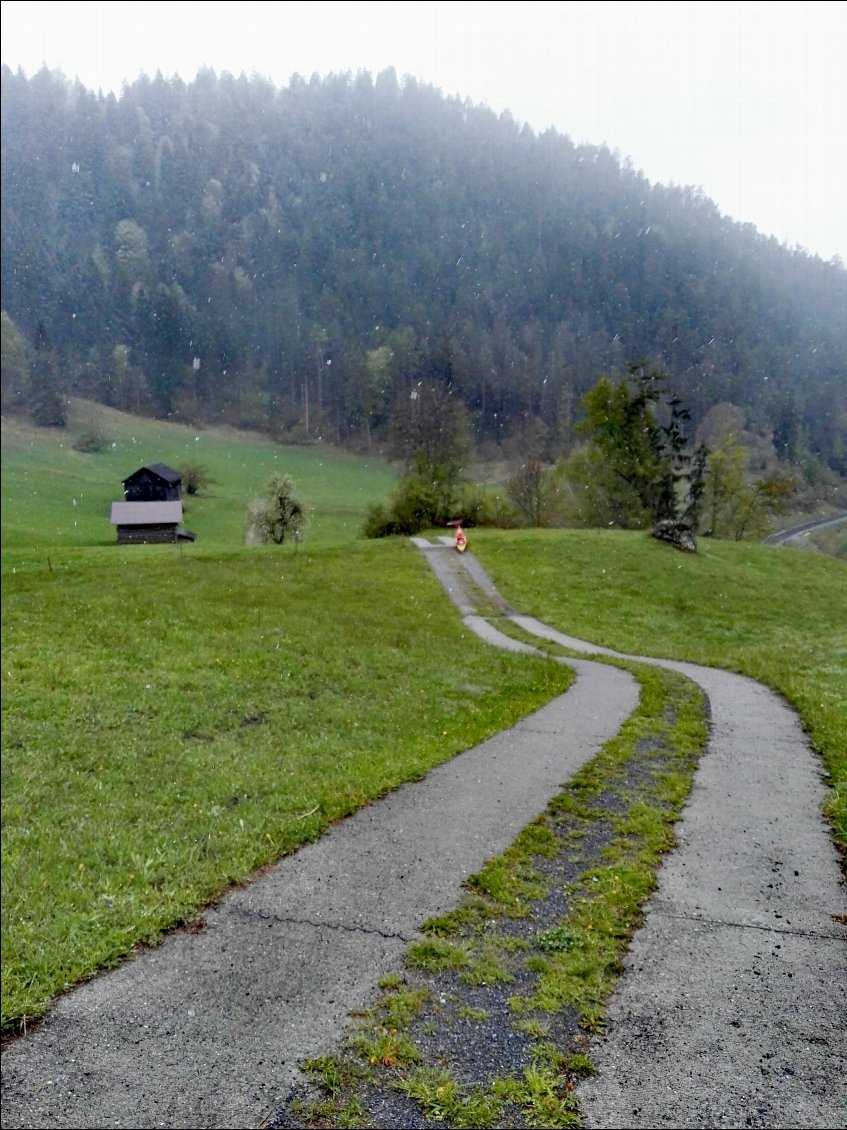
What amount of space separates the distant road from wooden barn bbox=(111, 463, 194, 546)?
9.68 meters

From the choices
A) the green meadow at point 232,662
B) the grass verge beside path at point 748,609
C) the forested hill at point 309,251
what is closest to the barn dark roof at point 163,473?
the green meadow at point 232,662

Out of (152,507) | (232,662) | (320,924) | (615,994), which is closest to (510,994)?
(615,994)

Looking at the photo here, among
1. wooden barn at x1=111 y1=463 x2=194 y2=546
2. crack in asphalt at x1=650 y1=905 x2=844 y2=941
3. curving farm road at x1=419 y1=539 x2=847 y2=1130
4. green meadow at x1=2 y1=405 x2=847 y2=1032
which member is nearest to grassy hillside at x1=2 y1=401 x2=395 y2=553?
green meadow at x1=2 y1=405 x2=847 y2=1032

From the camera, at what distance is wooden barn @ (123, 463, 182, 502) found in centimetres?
1114

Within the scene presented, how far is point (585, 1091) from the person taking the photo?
3539 mm

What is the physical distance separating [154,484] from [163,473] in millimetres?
240

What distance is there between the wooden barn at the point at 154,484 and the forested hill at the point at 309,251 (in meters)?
1.57

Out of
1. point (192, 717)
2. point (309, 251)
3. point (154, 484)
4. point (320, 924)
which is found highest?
point (309, 251)

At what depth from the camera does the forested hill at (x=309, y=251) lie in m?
8.66

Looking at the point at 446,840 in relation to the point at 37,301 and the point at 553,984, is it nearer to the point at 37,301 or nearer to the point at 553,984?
the point at 553,984

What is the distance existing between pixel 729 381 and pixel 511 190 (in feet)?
33.1

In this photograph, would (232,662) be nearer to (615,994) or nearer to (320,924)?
(320,924)

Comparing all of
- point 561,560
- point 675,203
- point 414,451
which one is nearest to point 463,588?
point 414,451

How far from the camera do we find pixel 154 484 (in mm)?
11312
